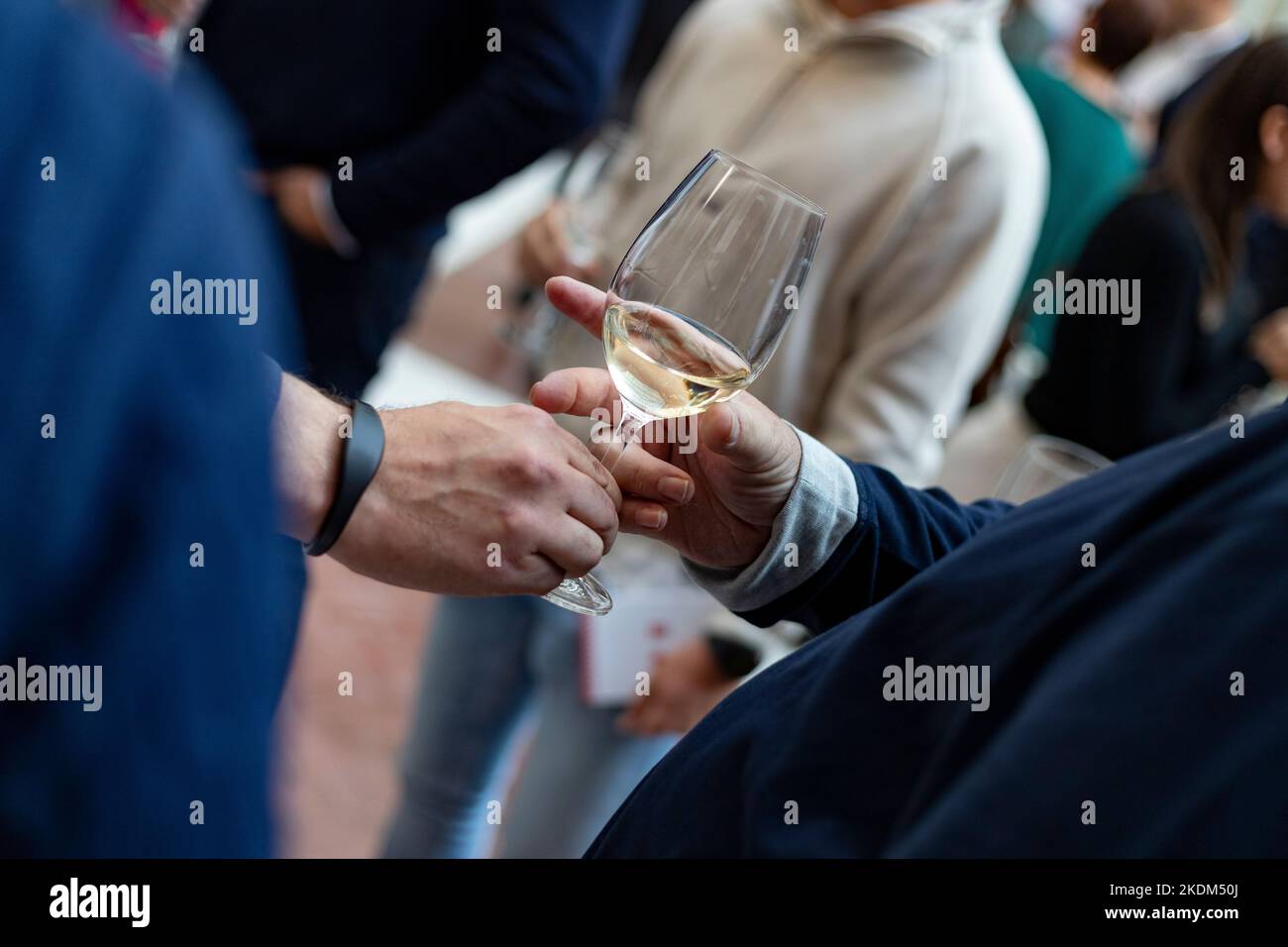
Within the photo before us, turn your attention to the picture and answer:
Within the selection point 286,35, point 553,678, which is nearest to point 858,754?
point 553,678

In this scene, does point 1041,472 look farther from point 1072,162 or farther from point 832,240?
point 1072,162

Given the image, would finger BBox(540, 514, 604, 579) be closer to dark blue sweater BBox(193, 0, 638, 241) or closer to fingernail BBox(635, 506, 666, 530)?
fingernail BBox(635, 506, 666, 530)

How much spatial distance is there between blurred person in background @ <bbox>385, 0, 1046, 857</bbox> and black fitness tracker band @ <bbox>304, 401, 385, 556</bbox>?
400 millimetres

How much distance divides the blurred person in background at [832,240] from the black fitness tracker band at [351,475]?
400 millimetres

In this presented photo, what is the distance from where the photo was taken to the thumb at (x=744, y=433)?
66 centimetres

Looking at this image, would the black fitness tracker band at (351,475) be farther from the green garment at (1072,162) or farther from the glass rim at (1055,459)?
the green garment at (1072,162)

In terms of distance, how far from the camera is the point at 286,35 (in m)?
1.49

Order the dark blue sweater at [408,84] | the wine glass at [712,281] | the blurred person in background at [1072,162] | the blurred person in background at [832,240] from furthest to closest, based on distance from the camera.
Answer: the blurred person in background at [1072,162]
the dark blue sweater at [408,84]
the blurred person in background at [832,240]
the wine glass at [712,281]

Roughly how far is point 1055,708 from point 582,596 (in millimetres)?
342

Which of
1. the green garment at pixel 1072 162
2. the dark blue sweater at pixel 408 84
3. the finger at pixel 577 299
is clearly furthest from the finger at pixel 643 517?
the green garment at pixel 1072 162

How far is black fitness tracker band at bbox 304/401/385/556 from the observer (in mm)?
724

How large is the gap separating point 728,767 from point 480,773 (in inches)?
37.3

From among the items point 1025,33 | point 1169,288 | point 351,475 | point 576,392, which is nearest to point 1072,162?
point 1025,33

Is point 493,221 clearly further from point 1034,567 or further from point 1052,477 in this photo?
point 1034,567
